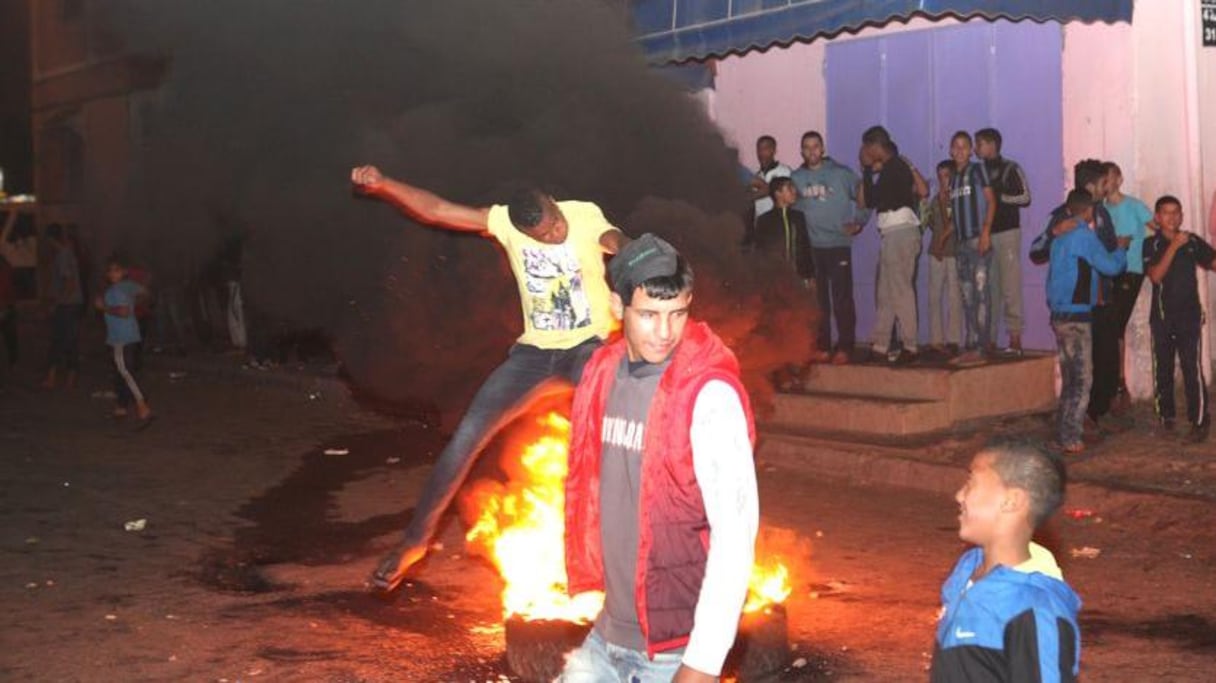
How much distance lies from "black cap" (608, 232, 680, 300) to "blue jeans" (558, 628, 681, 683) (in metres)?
0.81

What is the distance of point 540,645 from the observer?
5.56 metres

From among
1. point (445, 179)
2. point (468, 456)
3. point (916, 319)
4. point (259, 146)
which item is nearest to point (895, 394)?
point (916, 319)

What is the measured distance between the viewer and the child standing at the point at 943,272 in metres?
11.8

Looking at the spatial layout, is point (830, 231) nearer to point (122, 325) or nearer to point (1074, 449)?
point (1074, 449)

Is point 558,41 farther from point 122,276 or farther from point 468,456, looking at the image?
point 468,456

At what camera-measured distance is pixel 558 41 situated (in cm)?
1439

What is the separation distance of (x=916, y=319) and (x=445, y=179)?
172 inches

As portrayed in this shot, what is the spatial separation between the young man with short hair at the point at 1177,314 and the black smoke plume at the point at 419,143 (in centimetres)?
277

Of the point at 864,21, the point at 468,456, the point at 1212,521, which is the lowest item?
the point at 1212,521

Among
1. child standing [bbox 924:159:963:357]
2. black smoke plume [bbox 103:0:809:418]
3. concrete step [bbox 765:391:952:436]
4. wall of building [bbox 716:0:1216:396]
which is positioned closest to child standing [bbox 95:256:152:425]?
black smoke plume [bbox 103:0:809:418]

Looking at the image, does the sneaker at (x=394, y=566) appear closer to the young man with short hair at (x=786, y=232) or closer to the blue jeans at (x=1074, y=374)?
the blue jeans at (x=1074, y=374)

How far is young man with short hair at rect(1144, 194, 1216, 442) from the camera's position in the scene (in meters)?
9.80

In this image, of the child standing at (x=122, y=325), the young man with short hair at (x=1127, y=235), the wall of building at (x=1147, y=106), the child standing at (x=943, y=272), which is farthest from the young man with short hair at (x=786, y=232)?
the child standing at (x=122, y=325)

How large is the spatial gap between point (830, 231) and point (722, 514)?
916 centimetres
